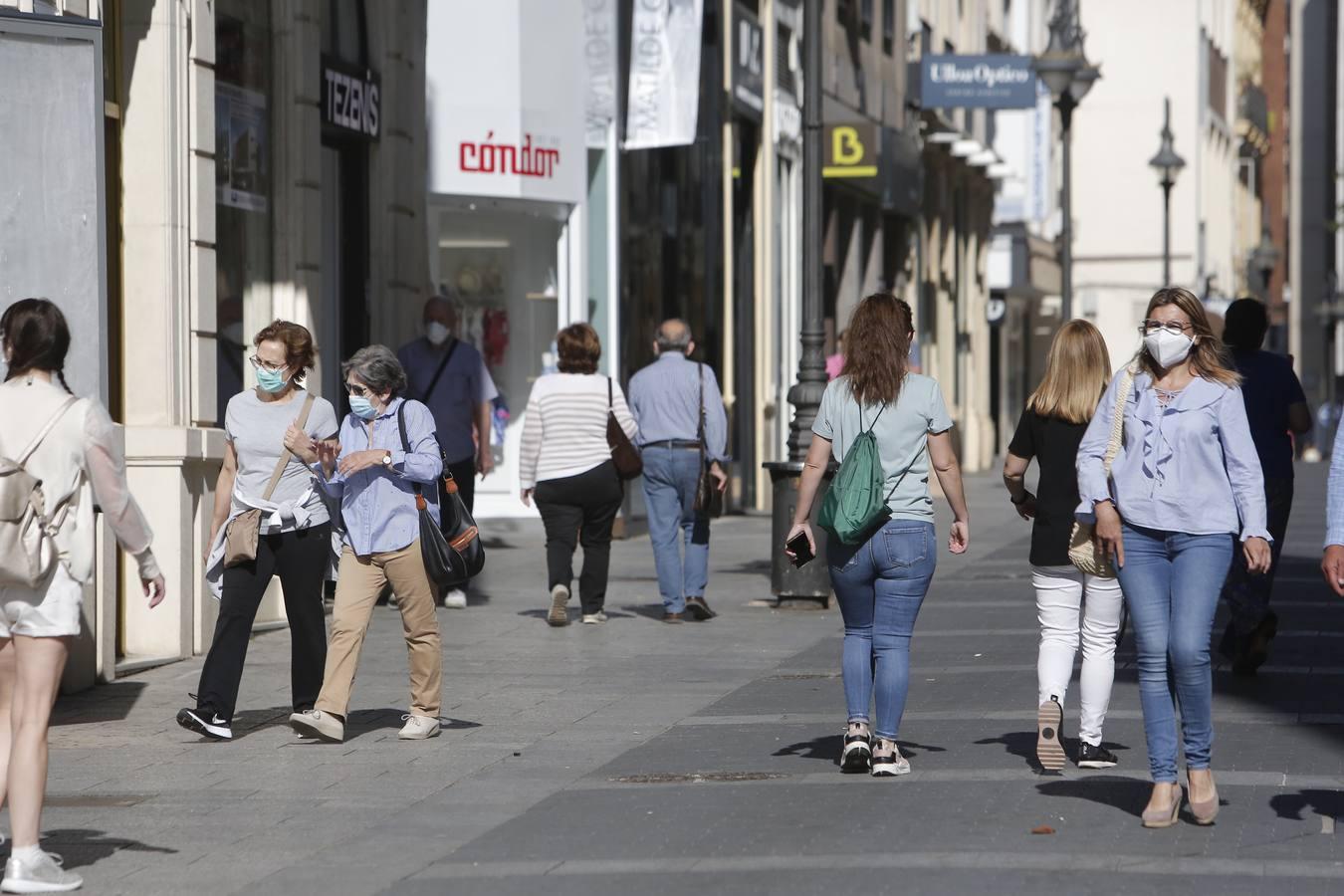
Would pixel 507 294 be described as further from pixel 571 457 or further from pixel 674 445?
A: pixel 571 457

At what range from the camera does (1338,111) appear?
8019 cm

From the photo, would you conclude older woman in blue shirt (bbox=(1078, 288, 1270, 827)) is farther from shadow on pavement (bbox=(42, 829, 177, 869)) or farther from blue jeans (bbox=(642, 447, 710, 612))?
blue jeans (bbox=(642, 447, 710, 612))

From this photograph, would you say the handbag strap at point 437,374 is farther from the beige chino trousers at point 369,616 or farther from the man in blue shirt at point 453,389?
the beige chino trousers at point 369,616

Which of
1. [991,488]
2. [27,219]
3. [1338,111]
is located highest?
[1338,111]

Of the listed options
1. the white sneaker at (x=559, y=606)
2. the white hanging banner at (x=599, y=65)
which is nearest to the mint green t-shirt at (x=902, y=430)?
the white sneaker at (x=559, y=606)

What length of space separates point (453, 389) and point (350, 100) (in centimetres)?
219

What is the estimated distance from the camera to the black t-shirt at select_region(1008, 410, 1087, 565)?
834 cm

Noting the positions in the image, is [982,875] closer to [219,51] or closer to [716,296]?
[219,51]

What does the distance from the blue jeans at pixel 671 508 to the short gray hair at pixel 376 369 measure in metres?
4.72

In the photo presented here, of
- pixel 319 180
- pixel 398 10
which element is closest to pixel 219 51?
pixel 319 180

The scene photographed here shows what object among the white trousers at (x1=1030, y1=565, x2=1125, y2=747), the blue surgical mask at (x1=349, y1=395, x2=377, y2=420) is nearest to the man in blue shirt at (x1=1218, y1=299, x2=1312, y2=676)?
the white trousers at (x1=1030, y1=565, x2=1125, y2=747)

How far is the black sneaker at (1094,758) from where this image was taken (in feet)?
26.8

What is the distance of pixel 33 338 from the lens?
657 centimetres

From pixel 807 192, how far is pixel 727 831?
8395 millimetres
